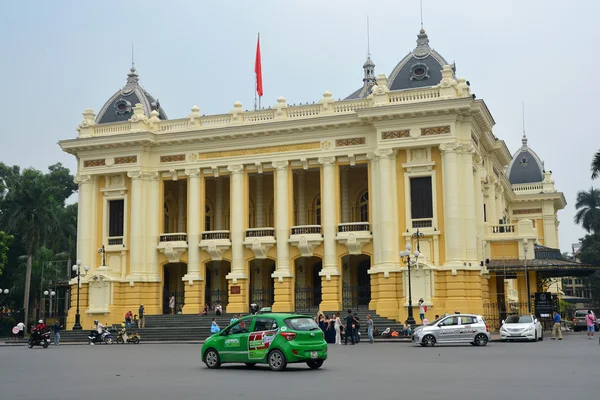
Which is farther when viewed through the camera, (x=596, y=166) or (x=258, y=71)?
(x=258, y=71)

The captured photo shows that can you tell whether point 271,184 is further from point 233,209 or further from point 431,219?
point 431,219

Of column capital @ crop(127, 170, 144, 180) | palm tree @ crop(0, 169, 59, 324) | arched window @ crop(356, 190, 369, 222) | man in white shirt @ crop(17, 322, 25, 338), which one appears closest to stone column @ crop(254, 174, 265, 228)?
arched window @ crop(356, 190, 369, 222)

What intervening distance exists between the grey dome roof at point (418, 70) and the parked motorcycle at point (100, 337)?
20618 millimetres

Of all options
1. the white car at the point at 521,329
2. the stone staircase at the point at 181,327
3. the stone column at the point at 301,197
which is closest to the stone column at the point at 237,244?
the stone staircase at the point at 181,327

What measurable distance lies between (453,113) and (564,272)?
11.3 metres

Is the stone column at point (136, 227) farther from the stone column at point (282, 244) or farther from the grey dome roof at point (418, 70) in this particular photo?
the grey dome roof at point (418, 70)

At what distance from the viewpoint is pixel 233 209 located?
45312mm

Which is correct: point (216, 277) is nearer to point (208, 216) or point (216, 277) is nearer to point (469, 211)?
point (208, 216)

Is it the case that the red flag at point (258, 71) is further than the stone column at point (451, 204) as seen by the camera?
Yes

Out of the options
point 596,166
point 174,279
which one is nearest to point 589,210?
point 596,166

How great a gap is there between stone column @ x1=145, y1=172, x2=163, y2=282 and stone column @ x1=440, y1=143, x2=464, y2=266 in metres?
17.6

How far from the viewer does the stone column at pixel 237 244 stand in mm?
44312

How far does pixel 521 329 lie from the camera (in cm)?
3184

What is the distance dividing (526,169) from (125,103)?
41.3 m
